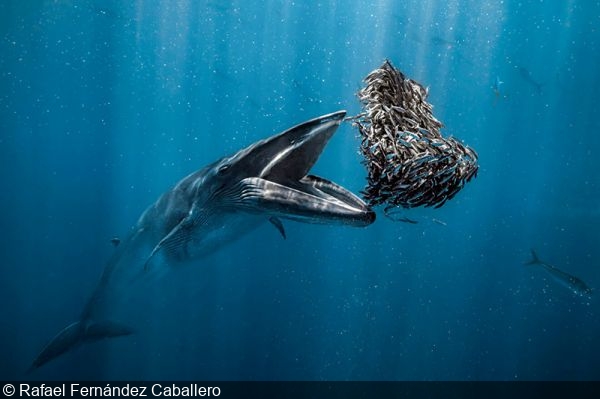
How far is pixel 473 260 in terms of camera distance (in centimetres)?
3116

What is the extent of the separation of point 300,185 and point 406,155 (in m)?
1.15

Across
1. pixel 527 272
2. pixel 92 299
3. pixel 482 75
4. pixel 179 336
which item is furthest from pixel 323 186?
pixel 527 272

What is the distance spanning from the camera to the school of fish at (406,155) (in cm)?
271

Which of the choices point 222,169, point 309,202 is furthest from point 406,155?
point 222,169

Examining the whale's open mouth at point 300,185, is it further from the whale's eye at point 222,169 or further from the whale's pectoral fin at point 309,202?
the whale's eye at point 222,169

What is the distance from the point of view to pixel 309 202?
3271mm

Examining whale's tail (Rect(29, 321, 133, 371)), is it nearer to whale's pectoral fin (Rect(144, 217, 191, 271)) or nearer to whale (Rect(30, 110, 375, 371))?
whale (Rect(30, 110, 375, 371))

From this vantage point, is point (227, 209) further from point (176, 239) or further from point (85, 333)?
point (85, 333)

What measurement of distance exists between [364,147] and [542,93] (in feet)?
79.6

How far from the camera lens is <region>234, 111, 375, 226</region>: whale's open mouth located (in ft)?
10.3

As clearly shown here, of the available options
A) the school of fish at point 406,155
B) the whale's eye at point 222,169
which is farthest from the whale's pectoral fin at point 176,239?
the school of fish at point 406,155

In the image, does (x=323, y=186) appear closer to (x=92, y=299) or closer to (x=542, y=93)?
(x=92, y=299)

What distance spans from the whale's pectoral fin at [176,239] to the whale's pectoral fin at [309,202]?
1986mm

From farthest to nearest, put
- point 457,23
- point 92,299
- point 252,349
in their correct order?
point 252,349 < point 457,23 < point 92,299
